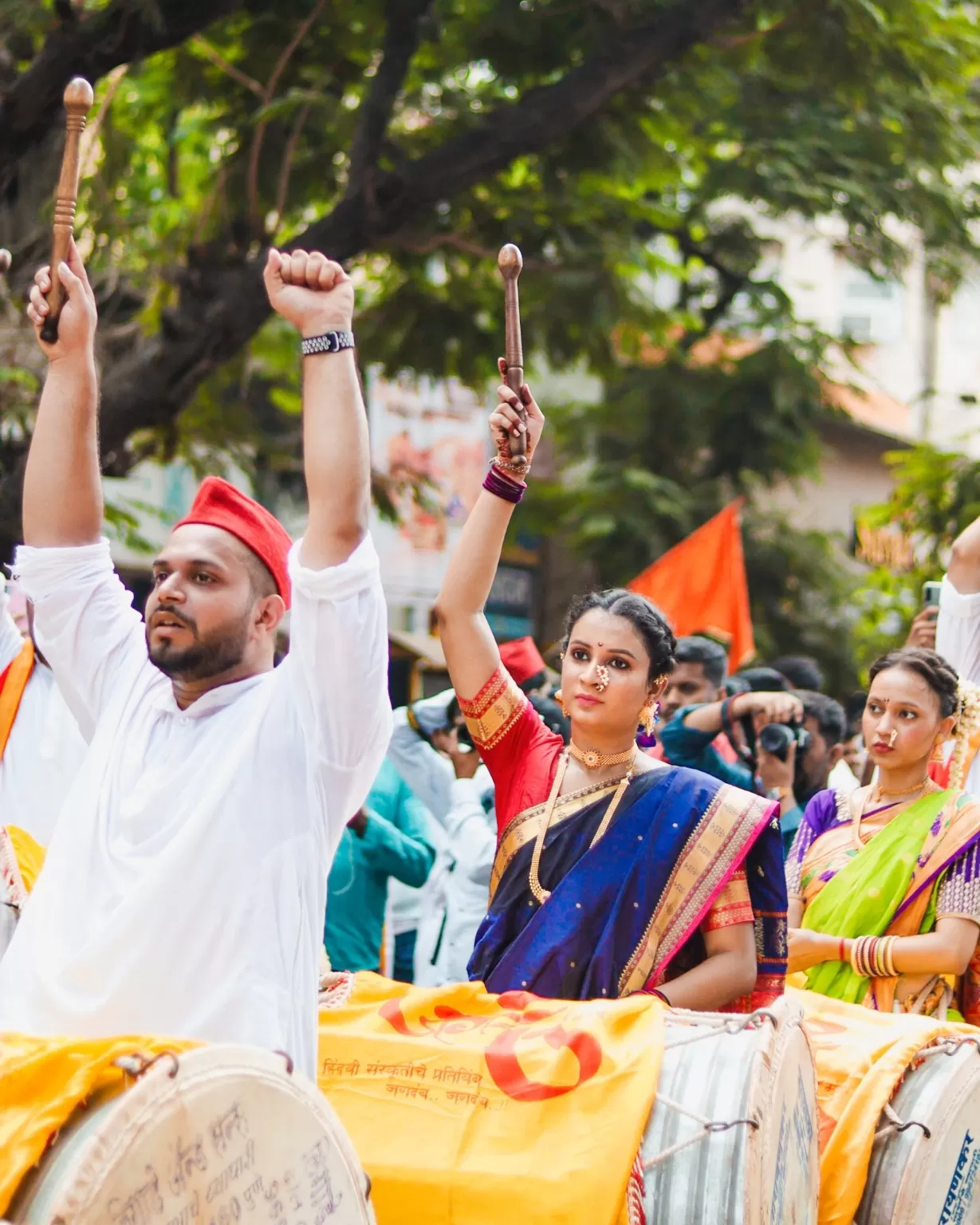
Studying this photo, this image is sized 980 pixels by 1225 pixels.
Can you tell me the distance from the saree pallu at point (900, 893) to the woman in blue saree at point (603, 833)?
82 centimetres

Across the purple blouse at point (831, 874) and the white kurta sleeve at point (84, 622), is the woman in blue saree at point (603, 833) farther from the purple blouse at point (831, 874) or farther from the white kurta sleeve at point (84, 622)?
the white kurta sleeve at point (84, 622)

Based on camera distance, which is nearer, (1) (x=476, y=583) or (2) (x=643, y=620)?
(1) (x=476, y=583)

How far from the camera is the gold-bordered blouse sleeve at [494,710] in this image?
11.8 feet

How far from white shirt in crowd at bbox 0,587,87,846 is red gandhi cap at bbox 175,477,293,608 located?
68.3 inches

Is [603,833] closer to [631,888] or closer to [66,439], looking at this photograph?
[631,888]

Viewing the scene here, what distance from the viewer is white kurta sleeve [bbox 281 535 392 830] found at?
2.43 metres

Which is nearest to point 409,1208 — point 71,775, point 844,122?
point 71,775

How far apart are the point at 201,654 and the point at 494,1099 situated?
958 millimetres

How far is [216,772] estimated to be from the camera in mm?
2520

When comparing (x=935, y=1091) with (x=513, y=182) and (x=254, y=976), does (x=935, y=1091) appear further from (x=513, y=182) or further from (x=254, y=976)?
(x=513, y=182)

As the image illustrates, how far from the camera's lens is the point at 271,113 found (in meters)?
8.24

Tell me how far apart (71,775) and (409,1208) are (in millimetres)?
2013

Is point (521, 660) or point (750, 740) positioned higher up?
point (521, 660)

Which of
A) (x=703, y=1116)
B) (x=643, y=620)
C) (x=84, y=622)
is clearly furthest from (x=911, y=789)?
(x=84, y=622)
